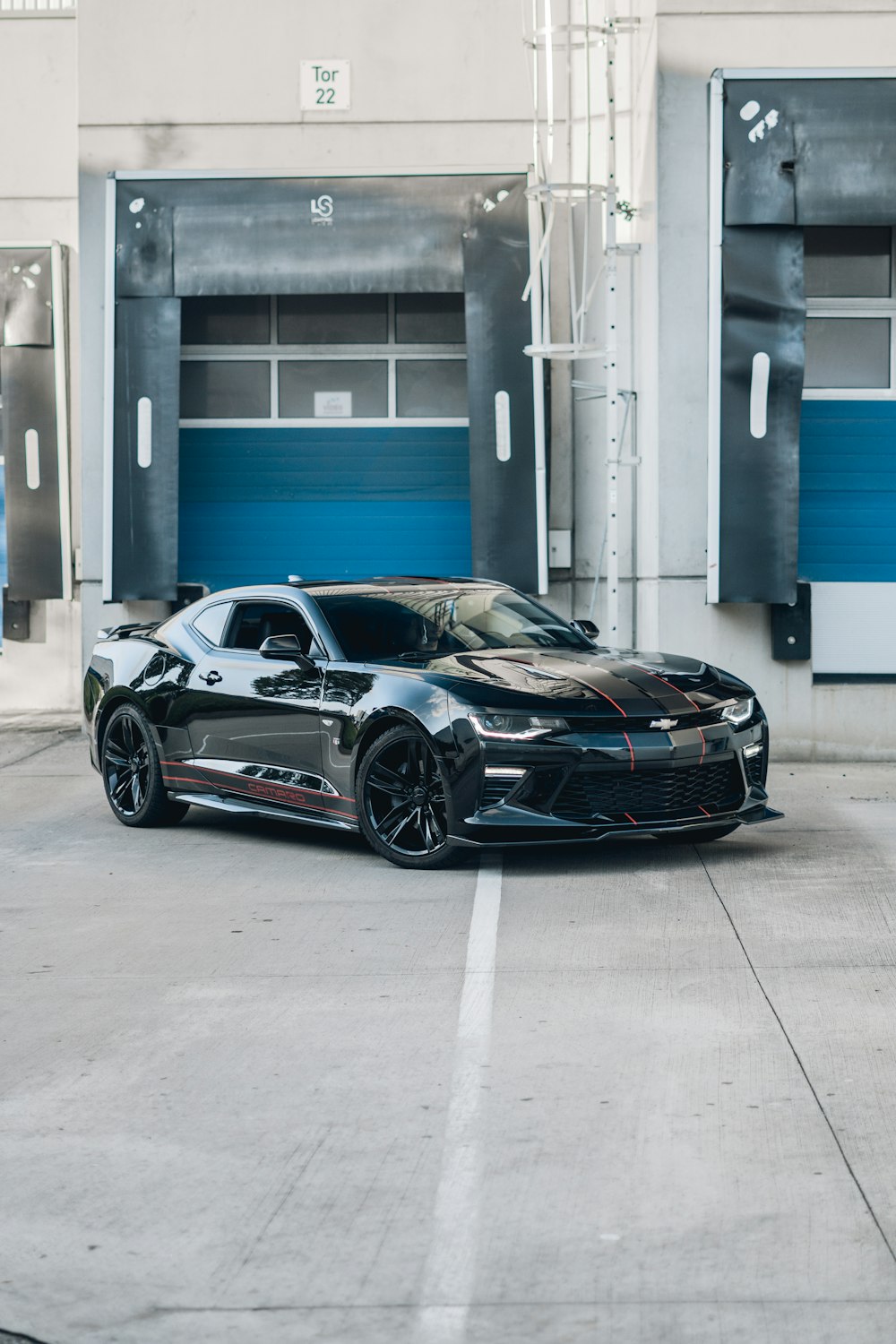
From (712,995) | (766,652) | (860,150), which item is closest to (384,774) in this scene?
(712,995)

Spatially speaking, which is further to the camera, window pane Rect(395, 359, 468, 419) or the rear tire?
window pane Rect(395, 359, 468, 419)

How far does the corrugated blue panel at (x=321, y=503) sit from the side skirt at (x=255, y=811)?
223 inches

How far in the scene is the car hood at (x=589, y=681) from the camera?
8484 mm

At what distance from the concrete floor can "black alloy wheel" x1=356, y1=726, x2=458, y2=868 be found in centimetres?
17

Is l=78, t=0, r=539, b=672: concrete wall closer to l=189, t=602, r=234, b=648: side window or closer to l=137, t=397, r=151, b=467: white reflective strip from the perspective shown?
l=137, t=397, r=151, b=467: white reflective strip

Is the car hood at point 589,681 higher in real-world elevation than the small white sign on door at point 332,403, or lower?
lower

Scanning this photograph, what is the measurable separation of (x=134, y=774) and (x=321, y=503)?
5.57m

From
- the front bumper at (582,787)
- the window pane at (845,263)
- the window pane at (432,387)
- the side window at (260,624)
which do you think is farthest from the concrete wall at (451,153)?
the front bumper at (582,787)

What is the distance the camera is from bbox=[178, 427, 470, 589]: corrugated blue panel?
1560 centimetres

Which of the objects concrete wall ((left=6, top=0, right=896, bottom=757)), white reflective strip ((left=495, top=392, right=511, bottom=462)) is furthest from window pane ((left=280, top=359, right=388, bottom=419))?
concrete wall ((left=6, top=0, right=896, bottom=757))

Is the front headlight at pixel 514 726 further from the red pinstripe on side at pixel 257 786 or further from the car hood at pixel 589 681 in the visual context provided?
the red pinstripe on side at pixel 257 786

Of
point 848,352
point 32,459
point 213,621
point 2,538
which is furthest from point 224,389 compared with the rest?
point 213,621

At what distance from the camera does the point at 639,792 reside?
27.6ft

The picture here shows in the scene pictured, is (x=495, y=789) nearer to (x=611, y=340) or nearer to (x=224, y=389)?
(x=611, y=340)
